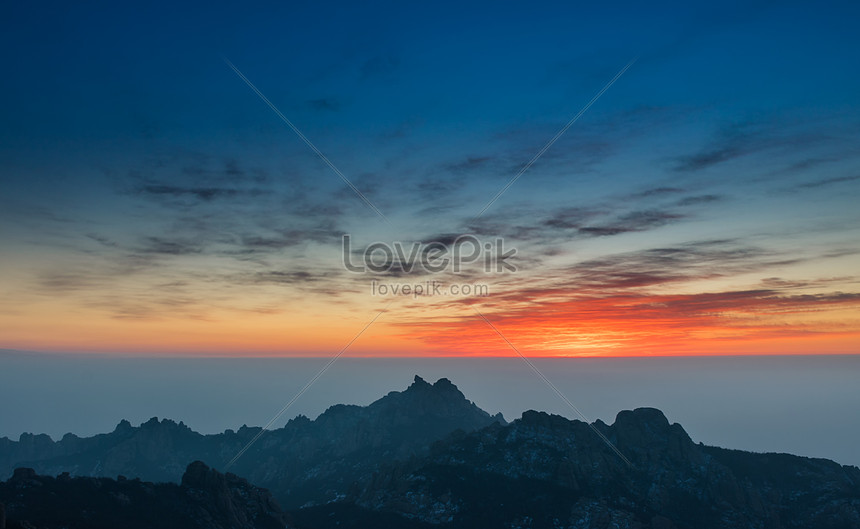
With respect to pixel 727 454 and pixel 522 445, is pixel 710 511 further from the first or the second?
pixel 522 445

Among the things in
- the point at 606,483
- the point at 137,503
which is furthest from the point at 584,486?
the point at 137,503

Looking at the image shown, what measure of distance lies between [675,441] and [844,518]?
1872 inches

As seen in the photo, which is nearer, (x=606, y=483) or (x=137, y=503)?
Answer: (x=137, y=503)

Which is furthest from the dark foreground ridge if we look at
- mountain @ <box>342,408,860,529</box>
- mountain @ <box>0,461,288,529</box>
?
mountain @ <box>0,461,288,529</box>

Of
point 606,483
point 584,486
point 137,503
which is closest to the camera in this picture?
point 137,503

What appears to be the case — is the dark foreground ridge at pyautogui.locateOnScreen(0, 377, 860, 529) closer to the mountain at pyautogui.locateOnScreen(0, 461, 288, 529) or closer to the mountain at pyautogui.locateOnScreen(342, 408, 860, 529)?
the mountain at pyautogui.locateOnScreen(342, 408, 860, 529)

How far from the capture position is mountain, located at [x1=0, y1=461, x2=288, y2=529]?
93.5 m

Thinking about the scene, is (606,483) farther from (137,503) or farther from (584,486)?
(137,503)

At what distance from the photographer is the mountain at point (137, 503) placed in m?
A: 93.5

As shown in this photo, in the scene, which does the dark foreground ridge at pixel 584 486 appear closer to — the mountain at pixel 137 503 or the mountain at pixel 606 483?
the mountain at pixel 606 483

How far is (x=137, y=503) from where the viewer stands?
351 feet

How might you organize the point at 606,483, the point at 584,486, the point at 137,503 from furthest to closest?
the point at 606,483 < the point at 584,486 < the point at 137,503

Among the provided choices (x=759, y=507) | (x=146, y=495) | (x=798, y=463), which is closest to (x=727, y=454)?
(x=798, y=463)

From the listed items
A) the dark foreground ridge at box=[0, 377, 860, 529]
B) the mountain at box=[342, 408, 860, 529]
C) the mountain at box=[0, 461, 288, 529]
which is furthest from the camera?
the mountain at box=[342, 408, 860, 529]
